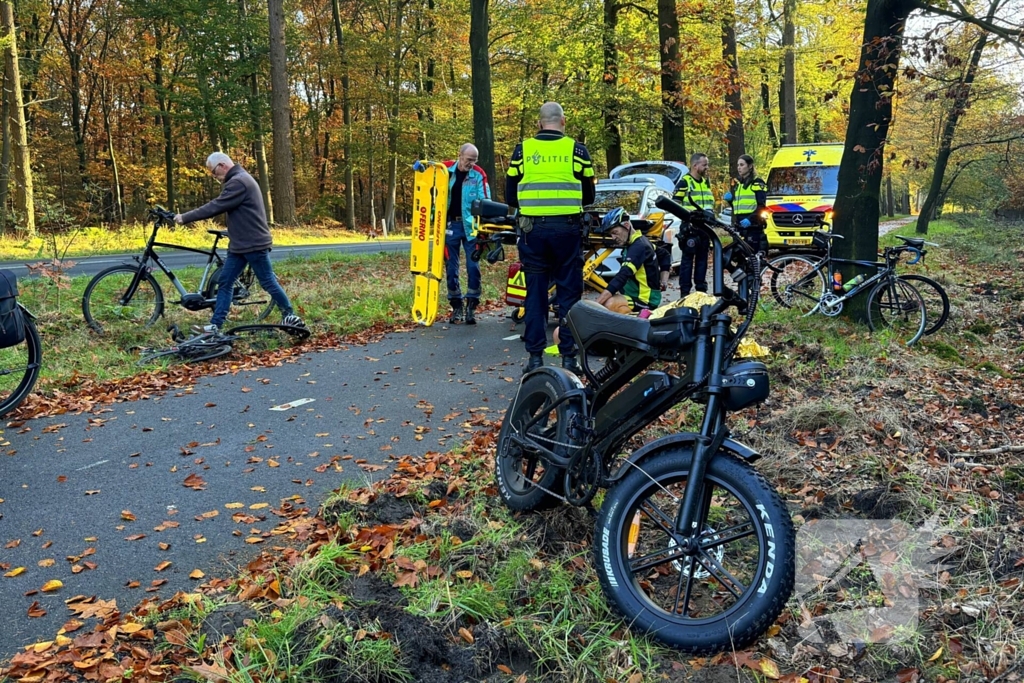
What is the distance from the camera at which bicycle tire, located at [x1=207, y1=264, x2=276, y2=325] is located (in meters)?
9.68

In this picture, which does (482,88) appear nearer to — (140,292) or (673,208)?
(140,292)

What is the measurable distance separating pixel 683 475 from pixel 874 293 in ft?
23.8

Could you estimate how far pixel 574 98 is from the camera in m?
21.1

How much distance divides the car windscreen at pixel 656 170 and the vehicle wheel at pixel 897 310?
822cm

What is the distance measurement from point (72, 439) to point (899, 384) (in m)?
7.02

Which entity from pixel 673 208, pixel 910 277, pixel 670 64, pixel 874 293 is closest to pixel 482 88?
pixel 670 64

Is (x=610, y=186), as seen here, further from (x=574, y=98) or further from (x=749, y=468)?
(x=749, y=468)

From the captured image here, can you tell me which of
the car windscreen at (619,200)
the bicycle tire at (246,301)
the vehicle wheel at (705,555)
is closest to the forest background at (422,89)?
the car windscreen at (619,200)

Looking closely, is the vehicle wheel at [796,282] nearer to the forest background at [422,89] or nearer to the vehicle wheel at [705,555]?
the forest background at [422,89]

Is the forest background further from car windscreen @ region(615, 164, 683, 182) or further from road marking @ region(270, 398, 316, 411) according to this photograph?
road marking @ region(270, 398, 316, 411)

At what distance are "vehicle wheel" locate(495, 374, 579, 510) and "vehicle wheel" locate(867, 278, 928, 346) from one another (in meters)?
6.12

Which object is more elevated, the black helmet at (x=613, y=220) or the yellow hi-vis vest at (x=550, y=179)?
the yellow hi-vis vest at (x=550, y=179)

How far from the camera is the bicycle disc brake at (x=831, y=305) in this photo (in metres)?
9.30

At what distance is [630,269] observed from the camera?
8.19 meters
